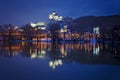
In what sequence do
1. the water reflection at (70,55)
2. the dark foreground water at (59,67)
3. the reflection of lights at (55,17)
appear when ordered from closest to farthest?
the dark foreground water at (59,67) → the water reflection at (70,55) → the reflection of lights at (55,17)

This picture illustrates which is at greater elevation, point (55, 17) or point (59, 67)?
point (55, 17)

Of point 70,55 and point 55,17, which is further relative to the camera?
point 55,17

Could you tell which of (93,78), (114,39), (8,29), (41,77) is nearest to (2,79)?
(41,77)

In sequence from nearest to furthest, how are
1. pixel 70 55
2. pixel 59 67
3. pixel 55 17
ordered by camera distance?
1. pixel 59 67
2. pixel 70 55
3. pixel 55 17

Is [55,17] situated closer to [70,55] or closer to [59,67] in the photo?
[70,55]

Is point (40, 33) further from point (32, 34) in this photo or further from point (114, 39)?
point (114, 39)

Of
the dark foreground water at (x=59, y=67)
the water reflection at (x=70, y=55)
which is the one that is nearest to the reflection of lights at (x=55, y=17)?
the water reflection at (x=70, y=55)

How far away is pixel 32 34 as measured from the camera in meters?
149

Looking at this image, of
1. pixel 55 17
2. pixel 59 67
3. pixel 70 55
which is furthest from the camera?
pixel 55 17

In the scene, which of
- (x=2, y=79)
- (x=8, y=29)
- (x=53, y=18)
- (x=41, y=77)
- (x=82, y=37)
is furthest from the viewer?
(x=53, y=18)

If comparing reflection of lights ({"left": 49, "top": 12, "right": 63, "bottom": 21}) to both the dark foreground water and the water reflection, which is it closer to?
the water reflection

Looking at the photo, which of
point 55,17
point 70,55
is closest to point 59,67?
point 70,55

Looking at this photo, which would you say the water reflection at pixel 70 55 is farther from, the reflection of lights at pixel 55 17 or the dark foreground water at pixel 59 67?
the reflection of lights at pixel 55 17

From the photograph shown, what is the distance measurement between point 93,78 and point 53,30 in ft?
393
